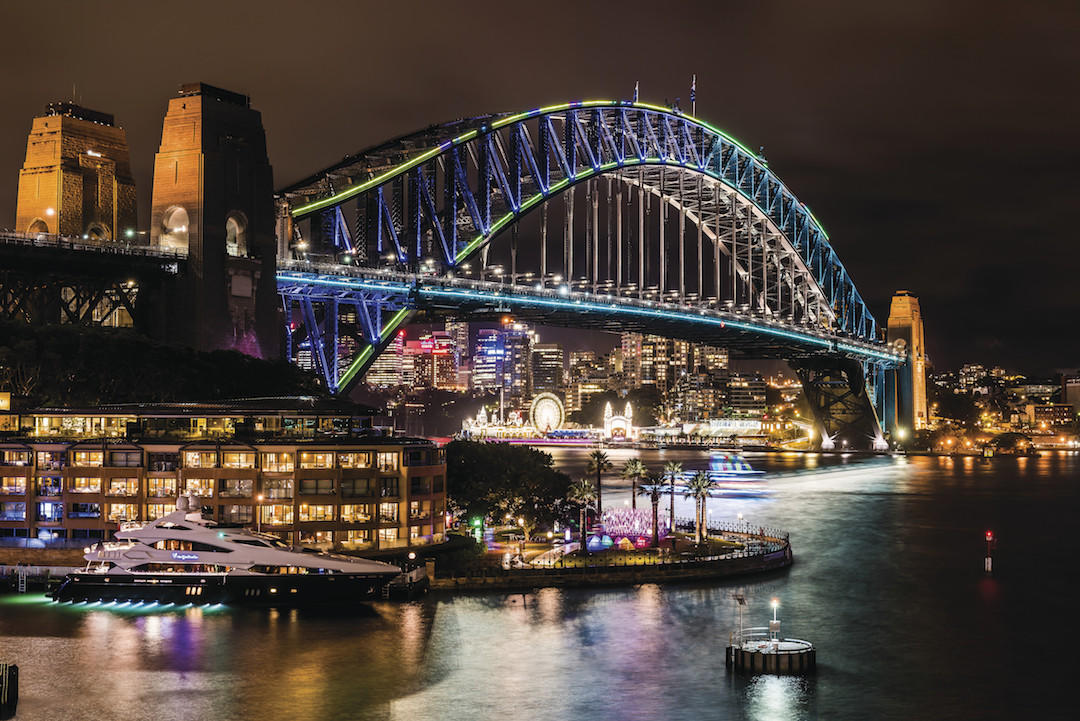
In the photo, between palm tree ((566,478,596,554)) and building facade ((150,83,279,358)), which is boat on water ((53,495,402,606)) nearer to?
palm tree ((566,478,596,554))

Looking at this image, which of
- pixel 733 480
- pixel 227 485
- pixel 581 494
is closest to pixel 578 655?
pixel 227 485

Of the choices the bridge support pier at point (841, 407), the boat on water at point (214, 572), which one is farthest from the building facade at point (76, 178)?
the bridge support pier at point (841, 407)

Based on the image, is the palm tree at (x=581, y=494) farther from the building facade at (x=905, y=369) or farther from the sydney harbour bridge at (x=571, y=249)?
the building facade at (x=905, y=369)

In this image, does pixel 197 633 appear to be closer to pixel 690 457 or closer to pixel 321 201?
Answer: pixel 321 201

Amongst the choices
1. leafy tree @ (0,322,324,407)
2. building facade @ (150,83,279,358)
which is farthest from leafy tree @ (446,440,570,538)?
building facade @ (150,83,279,358)

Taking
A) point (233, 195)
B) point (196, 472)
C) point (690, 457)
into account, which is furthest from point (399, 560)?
point (690, 457)
